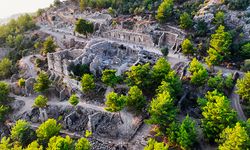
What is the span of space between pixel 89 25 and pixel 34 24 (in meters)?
23.4

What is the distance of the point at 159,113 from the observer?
5425 centimetres

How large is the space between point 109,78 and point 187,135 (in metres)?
20.2

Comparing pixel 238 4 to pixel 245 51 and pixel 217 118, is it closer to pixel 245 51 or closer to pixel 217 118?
pixel 245 51

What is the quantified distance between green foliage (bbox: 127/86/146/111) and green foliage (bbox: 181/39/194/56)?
18134 mm

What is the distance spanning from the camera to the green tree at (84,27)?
83.7m

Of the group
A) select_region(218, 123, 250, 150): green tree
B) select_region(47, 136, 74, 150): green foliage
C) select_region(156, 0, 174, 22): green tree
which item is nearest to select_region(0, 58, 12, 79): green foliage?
select_region(47, 136, 74, 150): green foliage

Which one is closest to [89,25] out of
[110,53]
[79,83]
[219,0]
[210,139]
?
[110,53]


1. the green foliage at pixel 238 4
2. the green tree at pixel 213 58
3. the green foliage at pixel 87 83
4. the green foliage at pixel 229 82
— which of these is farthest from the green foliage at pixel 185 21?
the green foliage at pixel 87 83

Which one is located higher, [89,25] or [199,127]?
[89,25]

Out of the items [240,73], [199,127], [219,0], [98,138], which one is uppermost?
[219,0]

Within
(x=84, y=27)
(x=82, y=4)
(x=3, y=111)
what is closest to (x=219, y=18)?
(x=84, y=27)

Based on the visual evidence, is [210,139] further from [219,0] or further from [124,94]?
[219,0]

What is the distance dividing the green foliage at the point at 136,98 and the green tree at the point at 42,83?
18646 mm

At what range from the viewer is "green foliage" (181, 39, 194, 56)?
71.1 m
